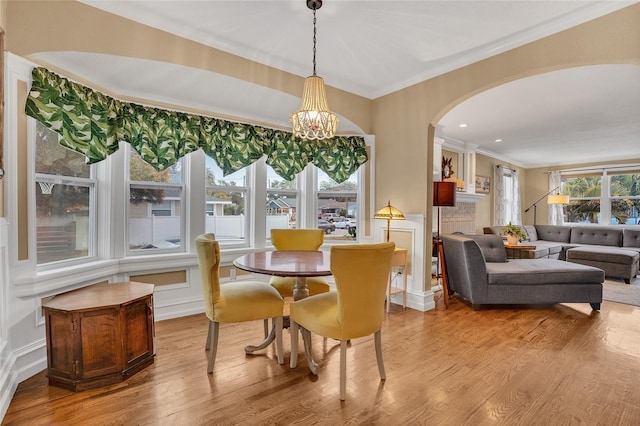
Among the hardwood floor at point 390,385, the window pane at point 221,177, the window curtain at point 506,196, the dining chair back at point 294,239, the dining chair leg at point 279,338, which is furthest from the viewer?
the window curtain at point 506,196

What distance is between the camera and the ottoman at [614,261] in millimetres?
5059

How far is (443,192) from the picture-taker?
151 inches

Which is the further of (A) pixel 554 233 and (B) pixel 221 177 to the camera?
(A) pixel 554 233

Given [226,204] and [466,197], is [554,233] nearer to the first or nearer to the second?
[466,197]

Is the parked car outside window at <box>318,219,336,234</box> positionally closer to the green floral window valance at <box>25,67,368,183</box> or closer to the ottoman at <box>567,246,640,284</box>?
the green floral window valance at <box>25,67,368,183</box>

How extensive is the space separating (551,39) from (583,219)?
708cm

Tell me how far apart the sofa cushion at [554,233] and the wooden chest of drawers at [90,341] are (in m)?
8.29

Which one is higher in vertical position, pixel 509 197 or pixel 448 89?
pixel 448 89

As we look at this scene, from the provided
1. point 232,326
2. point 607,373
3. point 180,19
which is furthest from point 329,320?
point 180,19

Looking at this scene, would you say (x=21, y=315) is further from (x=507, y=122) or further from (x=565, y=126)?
(x=565, y=126)

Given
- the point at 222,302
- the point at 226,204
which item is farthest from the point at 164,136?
the point at 222,302

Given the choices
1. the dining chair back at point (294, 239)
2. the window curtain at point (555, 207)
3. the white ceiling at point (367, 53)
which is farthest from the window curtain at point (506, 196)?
the dining chair back at point (294, 239)

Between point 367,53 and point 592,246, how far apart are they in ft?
21.2

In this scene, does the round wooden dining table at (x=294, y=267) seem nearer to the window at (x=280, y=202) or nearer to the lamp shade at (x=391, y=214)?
the lamp shade at (x=391, y=214)
